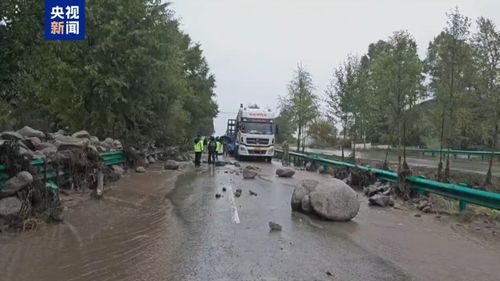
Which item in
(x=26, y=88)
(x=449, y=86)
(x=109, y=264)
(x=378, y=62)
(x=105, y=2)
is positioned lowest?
(x=109, y=264)

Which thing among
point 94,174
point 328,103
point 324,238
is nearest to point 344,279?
point 324,238

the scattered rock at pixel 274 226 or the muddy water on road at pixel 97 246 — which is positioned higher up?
the scattered rock at pixel 274 226

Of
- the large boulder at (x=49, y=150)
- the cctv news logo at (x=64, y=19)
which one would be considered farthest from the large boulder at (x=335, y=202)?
the large boulder at (x=49, y=150)

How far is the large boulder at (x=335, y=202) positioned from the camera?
9.95m

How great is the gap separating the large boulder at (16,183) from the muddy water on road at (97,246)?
0.87 meters

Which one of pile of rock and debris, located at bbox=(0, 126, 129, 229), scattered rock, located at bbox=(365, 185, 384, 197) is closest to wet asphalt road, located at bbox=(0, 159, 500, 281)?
pile of rock and debris, located at bbox=(0, 126, 129, 229)

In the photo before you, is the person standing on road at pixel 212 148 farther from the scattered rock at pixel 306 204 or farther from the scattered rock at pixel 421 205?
the scattered rock at pixel 306 204

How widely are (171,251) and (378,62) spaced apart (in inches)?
664

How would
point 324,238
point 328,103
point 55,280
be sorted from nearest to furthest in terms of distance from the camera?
point 55,280, point 324,238, point 328,103

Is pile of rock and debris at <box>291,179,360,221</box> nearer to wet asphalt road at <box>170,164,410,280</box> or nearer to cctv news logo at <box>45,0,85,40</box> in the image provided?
wet asphalt road at <box>170,164,410,280</box>

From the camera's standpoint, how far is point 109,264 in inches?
250

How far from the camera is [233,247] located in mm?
7285

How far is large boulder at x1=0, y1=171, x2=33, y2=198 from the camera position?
8.23 metres

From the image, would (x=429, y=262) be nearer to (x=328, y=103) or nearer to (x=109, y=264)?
(x=109, y=264)
